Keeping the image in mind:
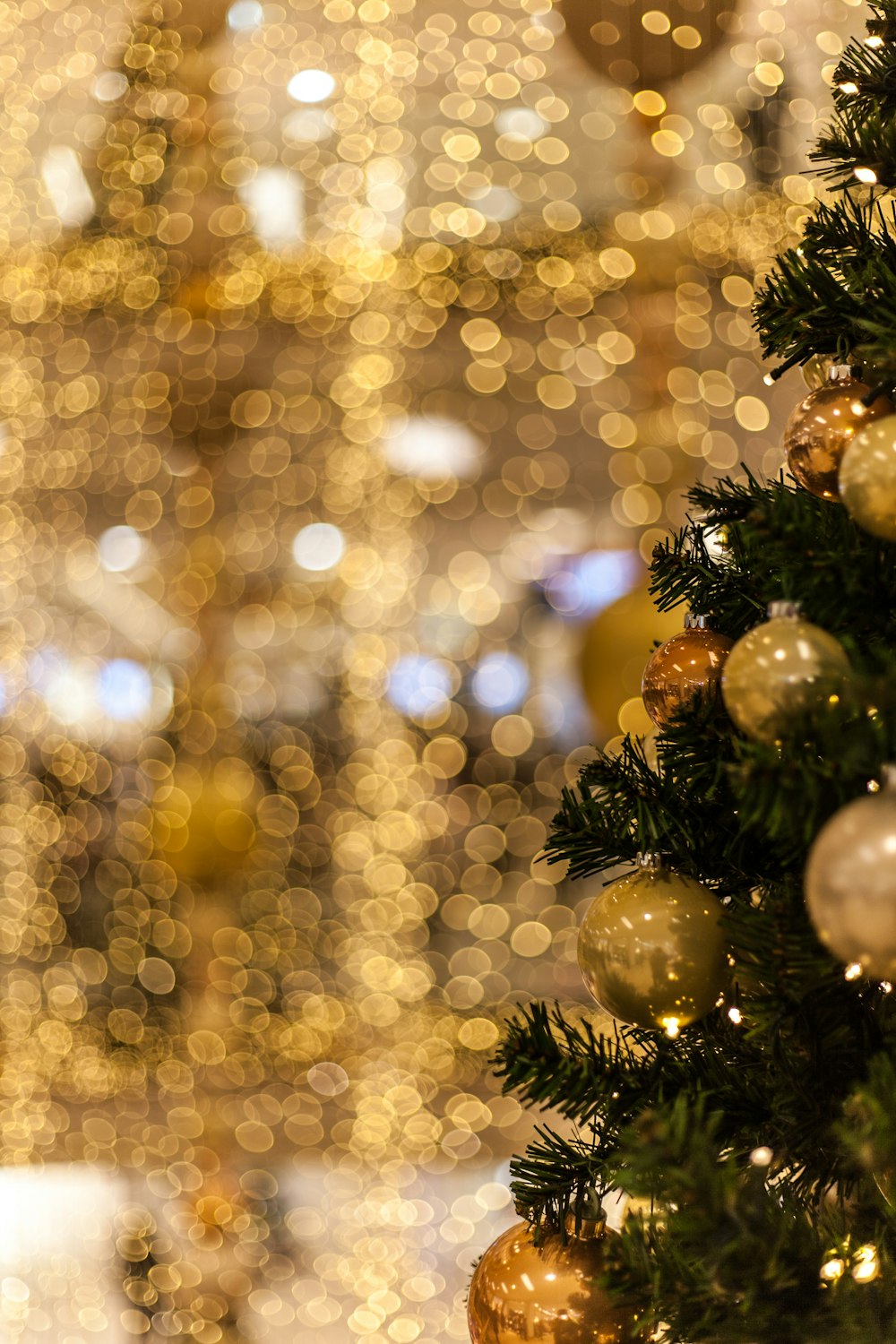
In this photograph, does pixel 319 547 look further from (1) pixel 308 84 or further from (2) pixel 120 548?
(1) pixel 308 84

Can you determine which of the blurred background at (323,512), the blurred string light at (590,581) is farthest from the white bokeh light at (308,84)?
the blurred string light at (590,581)

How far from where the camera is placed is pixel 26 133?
5.41ft

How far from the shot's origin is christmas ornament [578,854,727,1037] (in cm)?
42

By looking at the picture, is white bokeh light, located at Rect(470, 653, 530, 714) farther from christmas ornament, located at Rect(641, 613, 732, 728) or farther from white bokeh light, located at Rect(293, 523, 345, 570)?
christmas ornament, located at Rect(641, 613, 732, 728)

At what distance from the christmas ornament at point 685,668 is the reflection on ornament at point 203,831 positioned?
3.33 feet

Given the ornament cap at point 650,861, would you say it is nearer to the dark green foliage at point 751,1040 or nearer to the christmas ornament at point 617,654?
the dark green foliage at point 751,1040

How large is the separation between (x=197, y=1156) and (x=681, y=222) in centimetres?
133

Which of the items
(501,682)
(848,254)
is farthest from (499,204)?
(848,254)

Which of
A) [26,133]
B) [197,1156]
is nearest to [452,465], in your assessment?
[26,133]

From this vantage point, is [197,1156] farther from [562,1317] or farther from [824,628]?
[824,628]

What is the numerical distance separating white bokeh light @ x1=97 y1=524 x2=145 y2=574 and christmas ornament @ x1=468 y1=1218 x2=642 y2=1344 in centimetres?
137

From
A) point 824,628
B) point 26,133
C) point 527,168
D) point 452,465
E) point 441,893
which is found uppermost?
point 824,628

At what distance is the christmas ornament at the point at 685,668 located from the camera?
47 cm

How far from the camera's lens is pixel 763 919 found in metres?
0.38
